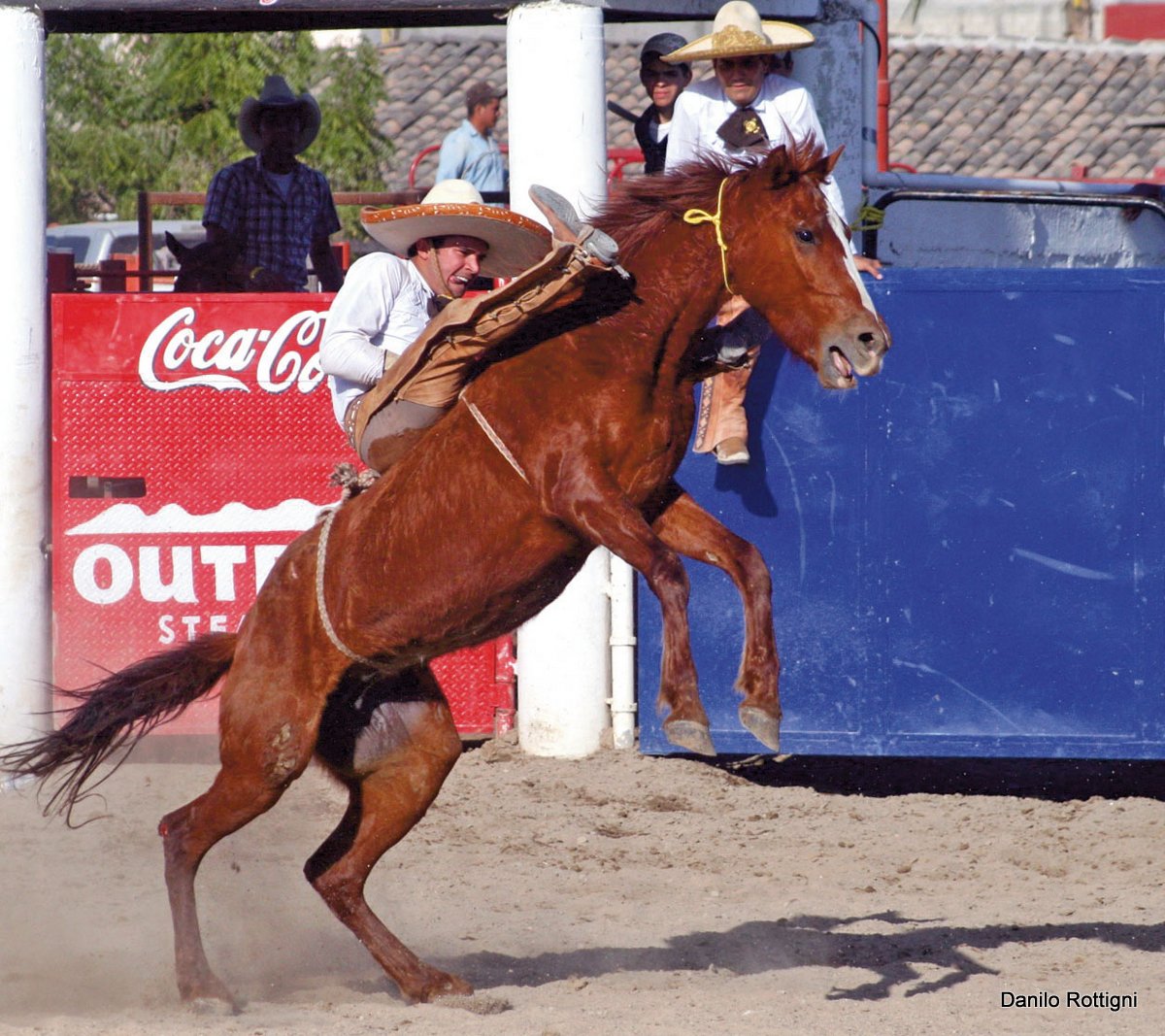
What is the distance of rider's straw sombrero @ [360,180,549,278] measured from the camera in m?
5.24

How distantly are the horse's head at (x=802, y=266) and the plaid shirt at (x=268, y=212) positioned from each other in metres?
5.09

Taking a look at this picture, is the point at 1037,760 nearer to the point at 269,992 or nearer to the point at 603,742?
the point at 603,742

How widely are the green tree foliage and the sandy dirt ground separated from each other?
1328 centimetres

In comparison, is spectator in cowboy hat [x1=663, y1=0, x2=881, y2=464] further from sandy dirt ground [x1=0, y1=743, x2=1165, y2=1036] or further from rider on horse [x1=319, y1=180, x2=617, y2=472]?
rider on horse [x1=319, y1=180, x2=617, y2=472]

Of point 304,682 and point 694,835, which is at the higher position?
point 304,682

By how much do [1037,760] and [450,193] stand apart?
4599mm

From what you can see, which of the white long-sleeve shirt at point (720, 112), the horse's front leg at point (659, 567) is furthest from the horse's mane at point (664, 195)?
the white long-sleeve shirt at point (720, 112)

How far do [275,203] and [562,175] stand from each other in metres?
2.28

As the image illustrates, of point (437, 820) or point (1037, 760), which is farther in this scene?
point (1037, 760)

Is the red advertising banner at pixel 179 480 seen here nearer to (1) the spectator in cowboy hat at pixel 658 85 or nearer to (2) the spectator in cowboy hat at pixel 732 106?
(2) the spectator in cowboy hat at pixel 732 106

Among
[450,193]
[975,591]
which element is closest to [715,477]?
[975,591]

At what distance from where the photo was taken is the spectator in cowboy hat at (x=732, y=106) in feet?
23.8

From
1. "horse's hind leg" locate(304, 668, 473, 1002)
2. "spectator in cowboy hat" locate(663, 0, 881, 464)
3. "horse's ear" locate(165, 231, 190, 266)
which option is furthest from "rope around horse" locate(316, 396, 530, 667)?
"horse's ear" locate(165, 231, 190, 266)

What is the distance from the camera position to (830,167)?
478 cm
